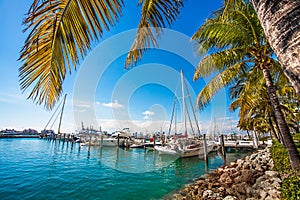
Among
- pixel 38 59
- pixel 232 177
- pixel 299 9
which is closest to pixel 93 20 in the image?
pixel 38 59

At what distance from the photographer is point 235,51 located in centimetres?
698

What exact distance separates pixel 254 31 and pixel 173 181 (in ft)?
29.2

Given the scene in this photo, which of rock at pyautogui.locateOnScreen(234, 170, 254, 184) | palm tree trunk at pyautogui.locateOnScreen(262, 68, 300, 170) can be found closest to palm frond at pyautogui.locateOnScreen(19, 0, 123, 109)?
palm tree trunk at pyautogui.locateOnScreen(262, 68, 300, 170)

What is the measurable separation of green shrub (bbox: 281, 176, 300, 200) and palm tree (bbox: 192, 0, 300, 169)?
7.76ft

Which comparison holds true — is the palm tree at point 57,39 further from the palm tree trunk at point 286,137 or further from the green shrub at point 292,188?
the palm tree trunk at point 286,137

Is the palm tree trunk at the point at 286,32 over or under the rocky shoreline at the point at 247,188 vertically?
over

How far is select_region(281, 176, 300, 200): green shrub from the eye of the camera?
276cm

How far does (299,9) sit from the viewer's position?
1.19 metres

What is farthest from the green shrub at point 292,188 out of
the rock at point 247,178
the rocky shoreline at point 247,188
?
the rock at point 247,178

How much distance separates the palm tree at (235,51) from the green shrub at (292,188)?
2.37 metres

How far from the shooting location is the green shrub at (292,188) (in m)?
2.76

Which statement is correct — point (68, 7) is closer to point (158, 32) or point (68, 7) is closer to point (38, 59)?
point (38, 59)

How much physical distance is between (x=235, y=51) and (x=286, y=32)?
21.7 feet

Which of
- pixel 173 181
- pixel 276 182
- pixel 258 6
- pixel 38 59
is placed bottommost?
Result: pixel 173 181
